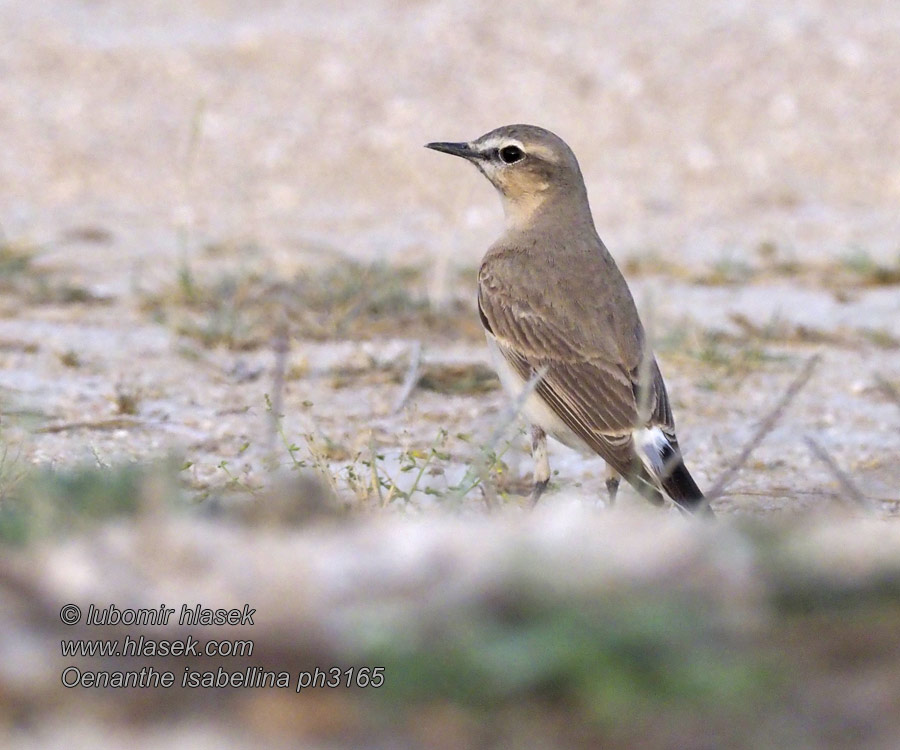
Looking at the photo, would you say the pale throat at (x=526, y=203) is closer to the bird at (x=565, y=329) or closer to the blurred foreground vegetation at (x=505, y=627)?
the bird at (x=565, y=329)

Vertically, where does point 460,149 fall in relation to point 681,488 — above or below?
above

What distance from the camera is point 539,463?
16.6 ft

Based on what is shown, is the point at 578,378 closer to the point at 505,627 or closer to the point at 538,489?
the point at 538,489

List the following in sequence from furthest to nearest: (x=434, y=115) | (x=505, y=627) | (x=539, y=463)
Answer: (x=434, y=115) → (x=539, y=463) → (x=505, y=627)

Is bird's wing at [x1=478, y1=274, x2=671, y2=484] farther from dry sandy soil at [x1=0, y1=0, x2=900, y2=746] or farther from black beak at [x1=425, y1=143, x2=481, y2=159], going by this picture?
black beak at [x1=425, y1=143, x2=481, y2=159]

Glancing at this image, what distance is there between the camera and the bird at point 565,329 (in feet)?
16.0

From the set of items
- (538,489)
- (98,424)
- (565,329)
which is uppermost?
(565,329)

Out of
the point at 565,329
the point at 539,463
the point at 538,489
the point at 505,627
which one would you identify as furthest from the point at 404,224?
the point at 505,627

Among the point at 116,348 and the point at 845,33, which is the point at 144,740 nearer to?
the point at 116,348

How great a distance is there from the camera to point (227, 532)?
2.79m

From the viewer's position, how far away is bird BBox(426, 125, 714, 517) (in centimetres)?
488

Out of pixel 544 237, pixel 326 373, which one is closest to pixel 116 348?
pixel 326 373

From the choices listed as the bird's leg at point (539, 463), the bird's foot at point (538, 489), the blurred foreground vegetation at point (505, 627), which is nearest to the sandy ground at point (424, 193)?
the bird's leg at point (539, 463)

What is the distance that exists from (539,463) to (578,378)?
1.07 feet
